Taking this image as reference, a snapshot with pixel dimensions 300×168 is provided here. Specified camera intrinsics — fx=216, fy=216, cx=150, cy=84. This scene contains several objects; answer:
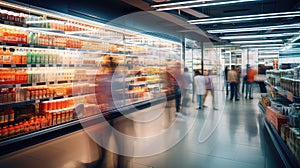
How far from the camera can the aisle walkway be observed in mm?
2904

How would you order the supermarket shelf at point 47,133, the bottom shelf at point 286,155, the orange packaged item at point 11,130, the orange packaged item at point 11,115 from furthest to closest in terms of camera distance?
the orange packaged item at point 11,115 → the orange packaged item at point 11,130 → the supermarket shelf at point 47,133 → the bottom shelf at point 286,155

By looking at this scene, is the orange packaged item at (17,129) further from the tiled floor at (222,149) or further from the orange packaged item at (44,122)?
the tiled floor at (222,149)

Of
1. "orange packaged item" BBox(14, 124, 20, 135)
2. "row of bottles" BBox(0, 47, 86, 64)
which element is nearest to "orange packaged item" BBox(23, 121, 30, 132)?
"orange packaged item" BBox(14, 124, 20, 135)

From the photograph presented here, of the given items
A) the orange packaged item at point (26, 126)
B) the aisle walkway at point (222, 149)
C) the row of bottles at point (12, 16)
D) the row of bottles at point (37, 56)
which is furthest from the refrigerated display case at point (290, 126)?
the row of bottles at point (12, 16)

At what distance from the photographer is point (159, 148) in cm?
348

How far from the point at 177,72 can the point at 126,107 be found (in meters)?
1.93

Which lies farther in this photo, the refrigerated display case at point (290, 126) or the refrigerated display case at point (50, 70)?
the refrigerated display case at point (50, 70)

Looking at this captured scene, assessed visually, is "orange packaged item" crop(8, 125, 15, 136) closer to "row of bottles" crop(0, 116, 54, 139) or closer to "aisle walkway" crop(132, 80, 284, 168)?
"row of bottles" crop(0, 116, 54, 139)

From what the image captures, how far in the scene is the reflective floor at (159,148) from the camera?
2.94 m

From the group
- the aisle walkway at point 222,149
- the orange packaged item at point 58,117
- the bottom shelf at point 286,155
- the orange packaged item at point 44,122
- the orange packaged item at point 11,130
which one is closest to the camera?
the bottom shelf at point 286,155

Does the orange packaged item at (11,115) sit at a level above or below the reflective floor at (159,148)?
above

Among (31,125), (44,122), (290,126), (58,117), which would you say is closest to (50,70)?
(58,117)

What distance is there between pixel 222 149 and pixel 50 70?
11.9ft

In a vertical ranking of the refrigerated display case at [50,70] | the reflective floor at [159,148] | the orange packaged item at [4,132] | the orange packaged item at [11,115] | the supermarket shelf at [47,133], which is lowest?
the reflective floor at [159,148]
